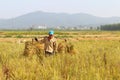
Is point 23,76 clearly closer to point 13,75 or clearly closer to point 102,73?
point 13,75

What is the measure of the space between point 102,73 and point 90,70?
293 millimetres

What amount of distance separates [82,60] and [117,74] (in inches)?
66.2

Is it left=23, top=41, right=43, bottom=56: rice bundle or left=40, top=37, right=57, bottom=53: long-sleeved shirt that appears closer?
left=40, top=37, right=57, bottom=53: long-sleeved shirt

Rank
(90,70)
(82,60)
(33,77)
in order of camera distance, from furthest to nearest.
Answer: (82,60) < (90,70) < (33,77)

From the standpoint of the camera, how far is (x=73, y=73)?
6.01 meters

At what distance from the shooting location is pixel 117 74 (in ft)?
18.8

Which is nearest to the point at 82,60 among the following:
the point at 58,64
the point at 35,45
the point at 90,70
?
the point at 58,64

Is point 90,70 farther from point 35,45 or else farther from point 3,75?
point 35,45

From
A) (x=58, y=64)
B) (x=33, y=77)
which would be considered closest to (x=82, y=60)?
(x=58, y=64)

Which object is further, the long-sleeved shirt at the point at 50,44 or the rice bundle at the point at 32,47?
the rice bundle at the point at 32,47

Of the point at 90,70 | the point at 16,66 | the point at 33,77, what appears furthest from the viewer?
the point at 16,66

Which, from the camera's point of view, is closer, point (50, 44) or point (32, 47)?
point (50, 44)

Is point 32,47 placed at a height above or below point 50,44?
below

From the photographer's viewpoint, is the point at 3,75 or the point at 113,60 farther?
the point at 113,60
